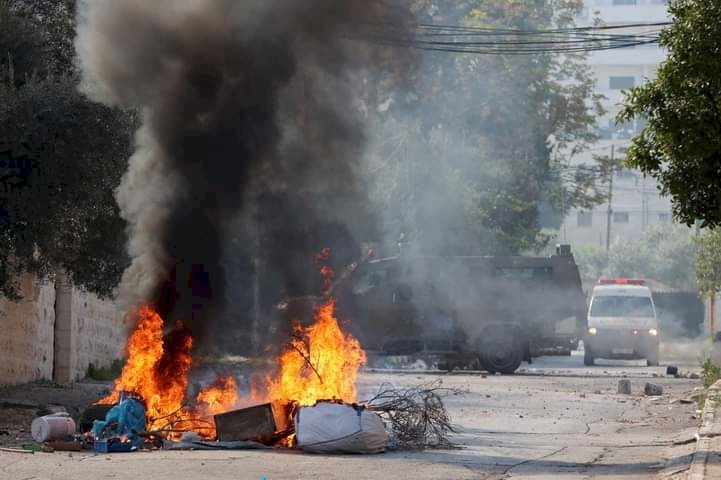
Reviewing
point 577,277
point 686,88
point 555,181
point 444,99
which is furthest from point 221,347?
point 555,181

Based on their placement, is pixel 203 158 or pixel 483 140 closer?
pixel 203 158

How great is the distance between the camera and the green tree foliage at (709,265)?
31391 mm

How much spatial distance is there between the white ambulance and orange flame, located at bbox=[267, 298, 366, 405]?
701 inches

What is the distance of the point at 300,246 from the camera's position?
17844mm

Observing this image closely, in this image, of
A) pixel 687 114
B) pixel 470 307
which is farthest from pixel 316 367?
pixel 470 307

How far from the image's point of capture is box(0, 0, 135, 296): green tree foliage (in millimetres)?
15742

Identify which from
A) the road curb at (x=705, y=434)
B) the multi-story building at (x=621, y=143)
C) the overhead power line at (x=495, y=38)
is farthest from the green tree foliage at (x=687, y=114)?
the multi-story building at (x=621, y=143)

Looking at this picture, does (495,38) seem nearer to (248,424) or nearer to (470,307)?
(470,307)

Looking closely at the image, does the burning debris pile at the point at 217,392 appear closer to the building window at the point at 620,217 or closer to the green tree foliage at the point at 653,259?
the green tree foliage at the point at 653,259

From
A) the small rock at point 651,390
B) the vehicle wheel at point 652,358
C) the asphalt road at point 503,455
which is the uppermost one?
the vehicle wheel at point 652,358

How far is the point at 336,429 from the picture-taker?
41.7ft

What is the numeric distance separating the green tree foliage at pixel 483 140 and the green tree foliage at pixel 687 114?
20.6 metres

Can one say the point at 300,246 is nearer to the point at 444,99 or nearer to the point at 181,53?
the point at 181,53

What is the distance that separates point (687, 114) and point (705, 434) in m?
4.01
